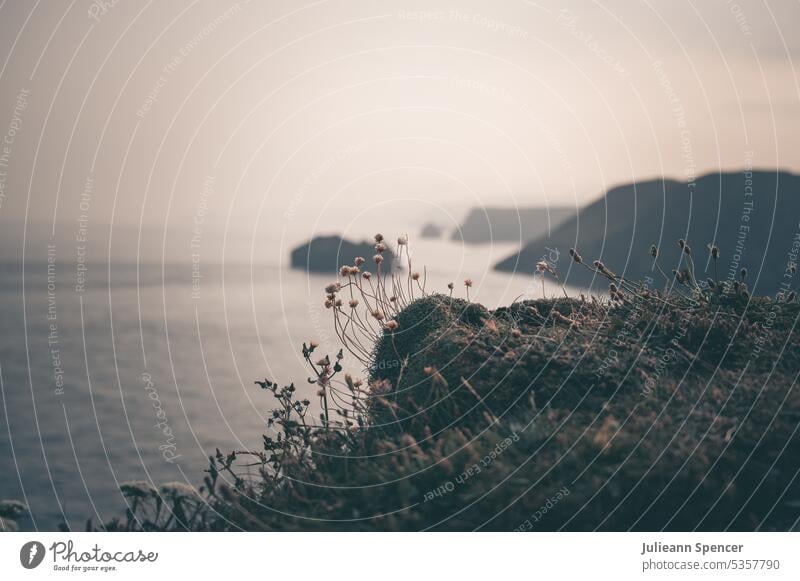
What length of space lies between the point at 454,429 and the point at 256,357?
21.7 feet

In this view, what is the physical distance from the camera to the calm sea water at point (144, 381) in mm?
7039

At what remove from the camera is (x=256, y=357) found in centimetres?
1086

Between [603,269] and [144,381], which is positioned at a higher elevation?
[603,269]

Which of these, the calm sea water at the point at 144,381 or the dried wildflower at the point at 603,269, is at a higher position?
the dried wildflower at the point at 603,269

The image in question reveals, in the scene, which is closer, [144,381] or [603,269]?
[603,269]

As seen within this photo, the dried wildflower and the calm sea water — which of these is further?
the calm sea water

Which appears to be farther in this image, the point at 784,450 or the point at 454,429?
the point at 454,429

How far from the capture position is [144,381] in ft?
33.2

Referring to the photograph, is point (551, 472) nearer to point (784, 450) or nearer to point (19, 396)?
point (784, 450)

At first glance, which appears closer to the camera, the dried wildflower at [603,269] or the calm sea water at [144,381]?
the dried wildflower at [603,269]

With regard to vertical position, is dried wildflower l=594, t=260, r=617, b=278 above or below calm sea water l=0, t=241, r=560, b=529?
above

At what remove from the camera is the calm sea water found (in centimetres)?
704
